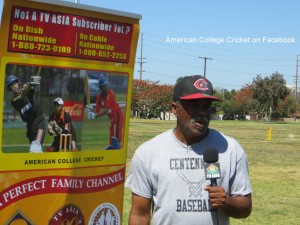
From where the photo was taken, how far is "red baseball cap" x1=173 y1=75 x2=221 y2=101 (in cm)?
299

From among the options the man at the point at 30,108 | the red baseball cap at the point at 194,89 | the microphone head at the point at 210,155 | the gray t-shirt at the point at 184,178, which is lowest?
the gray t-shirt at the point at 184,178

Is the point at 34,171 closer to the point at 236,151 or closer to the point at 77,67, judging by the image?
the point at 77,67

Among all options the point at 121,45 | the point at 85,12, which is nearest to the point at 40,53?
the point at 85,12

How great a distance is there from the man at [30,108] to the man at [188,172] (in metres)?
1.29

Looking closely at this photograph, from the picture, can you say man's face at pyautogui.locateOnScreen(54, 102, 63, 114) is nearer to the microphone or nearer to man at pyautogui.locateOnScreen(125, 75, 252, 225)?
man at pyautogui.locateOnScreen(125, 75, 252, 225)

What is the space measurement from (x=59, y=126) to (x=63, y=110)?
139mm

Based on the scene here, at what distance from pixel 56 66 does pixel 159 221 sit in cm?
172

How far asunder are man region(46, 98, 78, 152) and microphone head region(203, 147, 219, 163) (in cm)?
174

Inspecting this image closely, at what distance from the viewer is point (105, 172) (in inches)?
178

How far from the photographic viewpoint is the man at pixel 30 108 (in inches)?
154

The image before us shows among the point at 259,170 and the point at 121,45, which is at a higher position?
the point at 121,45

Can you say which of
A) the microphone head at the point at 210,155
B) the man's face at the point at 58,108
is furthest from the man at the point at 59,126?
the microphone head at the point at 210,155

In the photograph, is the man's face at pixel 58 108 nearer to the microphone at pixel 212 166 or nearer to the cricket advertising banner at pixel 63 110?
the cricket advertising banner at pixel 63 110

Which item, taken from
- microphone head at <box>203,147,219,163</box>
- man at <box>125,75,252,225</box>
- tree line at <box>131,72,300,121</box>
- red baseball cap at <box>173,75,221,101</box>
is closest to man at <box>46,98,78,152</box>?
man at <box>125,75,252,225</box>
